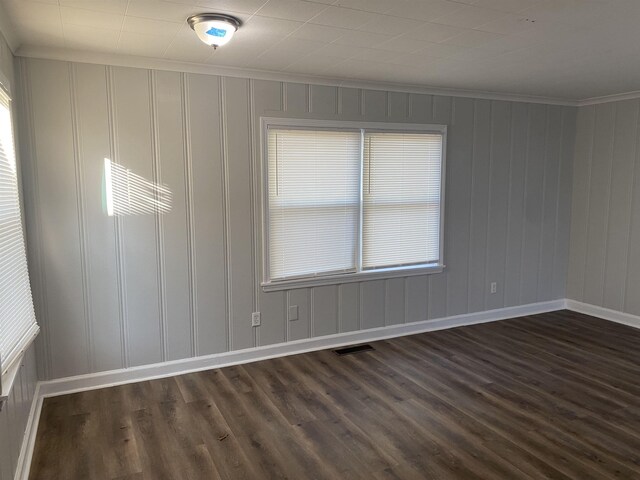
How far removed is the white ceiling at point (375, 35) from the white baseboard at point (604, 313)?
247 cm

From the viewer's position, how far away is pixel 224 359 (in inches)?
154

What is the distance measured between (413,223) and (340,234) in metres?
0.78

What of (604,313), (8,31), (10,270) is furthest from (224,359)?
(604,313)

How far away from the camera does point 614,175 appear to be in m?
5.04

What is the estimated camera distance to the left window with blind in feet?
6.66

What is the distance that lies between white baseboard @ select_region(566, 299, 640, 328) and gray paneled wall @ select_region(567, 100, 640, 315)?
0.05 meters

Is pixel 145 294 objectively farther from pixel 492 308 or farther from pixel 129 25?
pixel 492 308

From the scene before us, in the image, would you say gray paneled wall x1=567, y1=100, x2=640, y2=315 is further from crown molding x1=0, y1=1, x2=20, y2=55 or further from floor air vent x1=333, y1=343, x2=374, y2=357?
crown molding x1=0, y1=1, x2=20, y2=55

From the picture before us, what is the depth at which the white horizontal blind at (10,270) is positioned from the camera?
2.06 m

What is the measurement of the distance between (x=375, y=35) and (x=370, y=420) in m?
2.35

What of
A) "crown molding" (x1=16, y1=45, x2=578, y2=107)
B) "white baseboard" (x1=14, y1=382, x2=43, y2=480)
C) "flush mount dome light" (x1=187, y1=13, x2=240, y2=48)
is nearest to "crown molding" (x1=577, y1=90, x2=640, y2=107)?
"crown molding" (x1=16, y1=45, x2=578, y2=107)

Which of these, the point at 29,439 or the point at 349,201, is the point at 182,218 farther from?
the point at 29,439

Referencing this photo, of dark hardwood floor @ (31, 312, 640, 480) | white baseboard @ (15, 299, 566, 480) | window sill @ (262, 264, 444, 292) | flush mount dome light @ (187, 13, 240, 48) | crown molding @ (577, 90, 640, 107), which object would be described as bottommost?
dark hardwood floor @ (31, 312, 640, 480)

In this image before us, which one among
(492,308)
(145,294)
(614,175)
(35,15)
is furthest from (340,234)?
(614,175)
